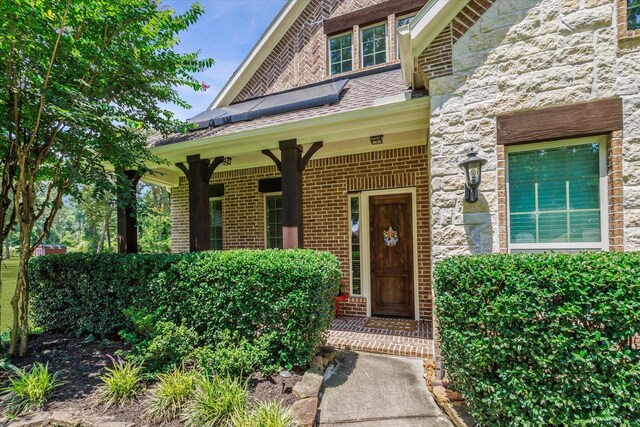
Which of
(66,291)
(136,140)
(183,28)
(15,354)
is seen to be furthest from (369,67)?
(15,354)

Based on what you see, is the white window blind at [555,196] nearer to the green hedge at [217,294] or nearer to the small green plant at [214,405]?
the green hedge at [217,294]

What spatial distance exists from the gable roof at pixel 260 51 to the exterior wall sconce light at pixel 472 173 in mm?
6115

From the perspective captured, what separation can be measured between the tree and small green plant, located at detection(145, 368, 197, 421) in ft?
8.19

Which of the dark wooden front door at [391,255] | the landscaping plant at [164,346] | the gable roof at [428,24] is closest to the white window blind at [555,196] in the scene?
the gable roof at [428,24]

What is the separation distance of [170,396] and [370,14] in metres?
7.43

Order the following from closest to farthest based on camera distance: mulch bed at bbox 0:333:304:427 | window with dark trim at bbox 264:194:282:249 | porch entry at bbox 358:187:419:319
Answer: mulch bed at bbox 0:333:304:427 → porch entry at bbox 358:187:419:319 → window with dark trim at bbox 264:194:282:249

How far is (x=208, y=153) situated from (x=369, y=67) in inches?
151

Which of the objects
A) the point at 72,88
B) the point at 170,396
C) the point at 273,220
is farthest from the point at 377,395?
the point at 72,88

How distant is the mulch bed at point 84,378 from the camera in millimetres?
2809

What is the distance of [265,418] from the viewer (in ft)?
7.99

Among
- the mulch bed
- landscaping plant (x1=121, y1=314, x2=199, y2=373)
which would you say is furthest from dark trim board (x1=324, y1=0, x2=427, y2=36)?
the mulch bed

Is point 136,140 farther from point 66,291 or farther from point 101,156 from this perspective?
point 66,291

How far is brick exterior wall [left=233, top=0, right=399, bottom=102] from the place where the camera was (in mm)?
6758

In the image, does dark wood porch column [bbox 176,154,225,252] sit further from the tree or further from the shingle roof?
the tree
